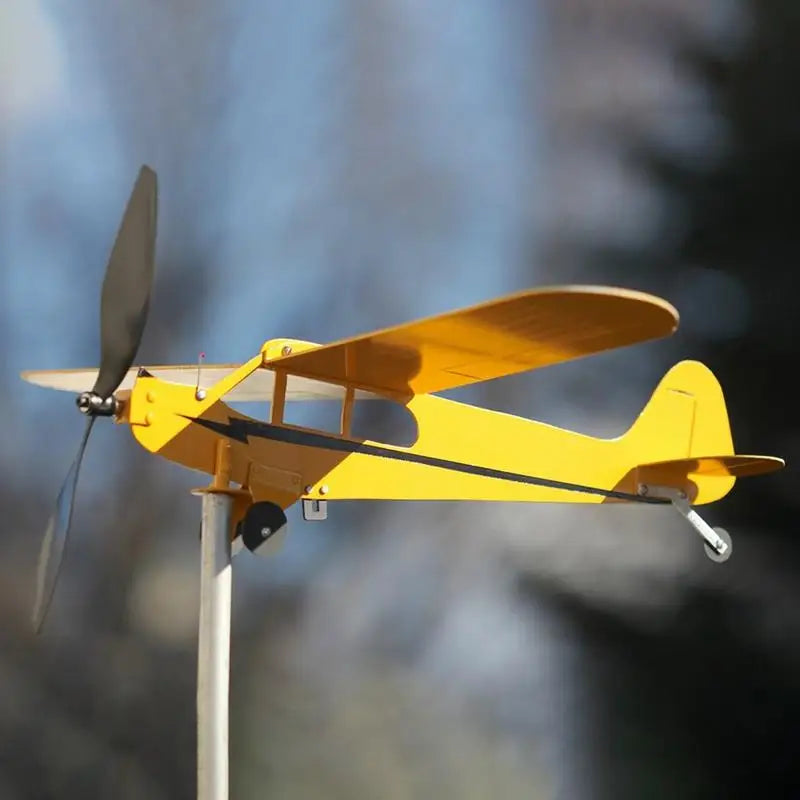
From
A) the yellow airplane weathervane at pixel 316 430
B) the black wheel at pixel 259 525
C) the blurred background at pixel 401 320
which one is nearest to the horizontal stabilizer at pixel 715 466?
the yellow airplane weathervane at pixel 316 430

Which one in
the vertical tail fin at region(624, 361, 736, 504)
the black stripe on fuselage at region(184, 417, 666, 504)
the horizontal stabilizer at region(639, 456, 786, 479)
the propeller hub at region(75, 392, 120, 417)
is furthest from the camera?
the vertical tail fin at region(624, 361, 736, 504)

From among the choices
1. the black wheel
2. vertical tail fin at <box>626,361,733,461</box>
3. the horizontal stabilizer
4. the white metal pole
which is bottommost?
the white metal pole

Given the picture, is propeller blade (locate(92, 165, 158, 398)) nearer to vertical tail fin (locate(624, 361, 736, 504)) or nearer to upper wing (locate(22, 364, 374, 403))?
upper wing (locate(22, 364, 374, 403))

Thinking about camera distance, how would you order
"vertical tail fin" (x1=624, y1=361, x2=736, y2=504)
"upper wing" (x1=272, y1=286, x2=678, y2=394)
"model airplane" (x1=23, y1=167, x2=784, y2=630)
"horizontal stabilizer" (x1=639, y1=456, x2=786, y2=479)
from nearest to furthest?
"upper wing" (x1=272, y1=286, x2=678, y2=394)
"model airplane" (x1=23, y1=167, x2=784, y2=630)
"horizontal stabilizer" (x1=639, y1=456, x2=786, y2=479)
"vertical tail fin" (x1=624, y1=361, x2=736, y2=504)

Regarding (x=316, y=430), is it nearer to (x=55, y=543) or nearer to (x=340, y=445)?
(x=340, y=445)

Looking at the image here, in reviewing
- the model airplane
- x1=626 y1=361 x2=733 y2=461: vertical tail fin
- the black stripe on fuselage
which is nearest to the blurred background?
x1=626 y1=361 x2=733 y2=461: vertical tail fin

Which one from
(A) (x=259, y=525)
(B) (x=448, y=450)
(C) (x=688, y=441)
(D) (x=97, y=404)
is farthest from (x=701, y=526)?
(D) (x=97, y=404)

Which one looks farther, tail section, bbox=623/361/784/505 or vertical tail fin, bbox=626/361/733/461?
vertical tail fin, bbox=626/361/733/461

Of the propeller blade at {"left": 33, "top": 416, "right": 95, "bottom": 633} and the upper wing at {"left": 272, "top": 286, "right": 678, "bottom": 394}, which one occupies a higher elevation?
the upper wing at {"left": 272, "top": 286, "right": 678, "bottom": 394}
